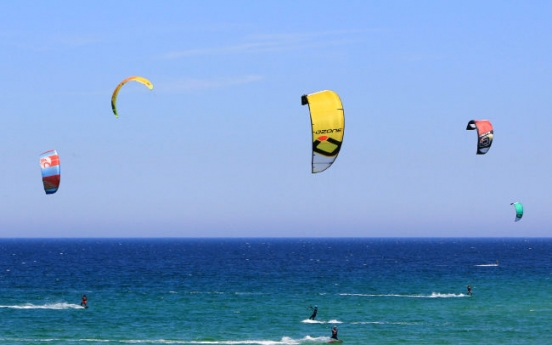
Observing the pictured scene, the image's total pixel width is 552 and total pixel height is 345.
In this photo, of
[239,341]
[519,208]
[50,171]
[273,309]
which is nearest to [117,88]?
[50,171]

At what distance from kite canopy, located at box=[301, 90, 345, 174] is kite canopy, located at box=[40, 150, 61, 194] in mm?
25949

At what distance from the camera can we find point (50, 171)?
55.7m

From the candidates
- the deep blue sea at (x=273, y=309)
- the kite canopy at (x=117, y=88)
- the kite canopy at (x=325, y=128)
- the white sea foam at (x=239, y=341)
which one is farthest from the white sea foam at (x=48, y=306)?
the kite canopy at (x=325, y=128)

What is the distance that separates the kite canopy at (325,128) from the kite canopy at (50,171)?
25949 mm

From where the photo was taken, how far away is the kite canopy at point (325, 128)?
3406cm

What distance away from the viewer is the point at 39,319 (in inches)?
2813

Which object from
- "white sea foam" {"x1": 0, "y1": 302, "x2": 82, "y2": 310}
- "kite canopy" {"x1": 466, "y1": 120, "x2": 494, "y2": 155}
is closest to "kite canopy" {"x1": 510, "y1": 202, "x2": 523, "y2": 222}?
"kite canopy" {"x1": 466, "y1": 120, "x2": 494, "y2": 155}

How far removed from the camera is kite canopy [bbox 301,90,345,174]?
3406 centimetres

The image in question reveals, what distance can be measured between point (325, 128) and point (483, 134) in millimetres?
26084

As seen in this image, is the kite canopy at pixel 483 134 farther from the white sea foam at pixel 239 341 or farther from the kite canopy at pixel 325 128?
the kite canopy at pixel 325 128

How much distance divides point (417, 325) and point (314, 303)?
1923cm

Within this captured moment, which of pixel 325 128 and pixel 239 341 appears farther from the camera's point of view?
pixel 239 341

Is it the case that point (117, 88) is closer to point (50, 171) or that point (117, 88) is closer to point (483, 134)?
point (50, 171)

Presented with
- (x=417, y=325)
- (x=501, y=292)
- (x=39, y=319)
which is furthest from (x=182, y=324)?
(x=501, y=292)
